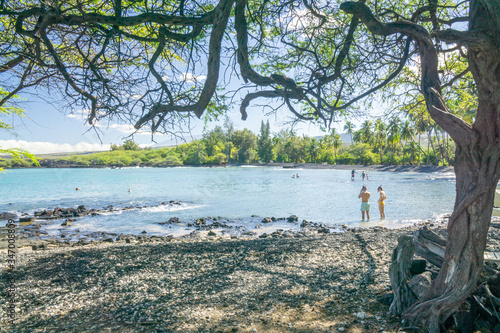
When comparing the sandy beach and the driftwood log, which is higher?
the driftwood log

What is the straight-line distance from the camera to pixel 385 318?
3.38 metres

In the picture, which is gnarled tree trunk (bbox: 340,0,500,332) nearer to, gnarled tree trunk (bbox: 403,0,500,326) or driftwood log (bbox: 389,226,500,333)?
gnarled tree trunk (bbox: 403,0,500,326)

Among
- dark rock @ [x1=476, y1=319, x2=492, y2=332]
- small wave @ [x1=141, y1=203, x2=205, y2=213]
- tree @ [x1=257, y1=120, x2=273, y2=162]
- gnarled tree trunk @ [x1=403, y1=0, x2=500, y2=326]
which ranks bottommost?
small wave @ [x1=141, y1=203, x2=205, y2=213]

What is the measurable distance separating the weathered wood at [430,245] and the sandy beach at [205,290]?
2.63ft

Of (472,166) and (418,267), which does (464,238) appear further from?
(418,267)

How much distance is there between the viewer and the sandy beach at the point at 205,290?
3.51 meters

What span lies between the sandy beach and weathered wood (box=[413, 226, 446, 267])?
80 cm

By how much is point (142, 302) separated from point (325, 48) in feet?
21.1

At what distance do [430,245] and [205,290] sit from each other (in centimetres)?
343

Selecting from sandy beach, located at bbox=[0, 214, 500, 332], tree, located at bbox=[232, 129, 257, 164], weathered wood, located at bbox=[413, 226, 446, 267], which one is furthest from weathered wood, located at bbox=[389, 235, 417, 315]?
tree, located at bbox=[232, 129, 257, 164]

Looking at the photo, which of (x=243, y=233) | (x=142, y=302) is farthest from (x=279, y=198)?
(x=142, y=302)

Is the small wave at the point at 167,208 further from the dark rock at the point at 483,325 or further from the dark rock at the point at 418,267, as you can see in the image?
the dark rock at the point at 483,325

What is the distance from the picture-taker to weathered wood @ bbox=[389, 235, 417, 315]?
3.39 m

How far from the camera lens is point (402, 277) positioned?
3455 mm
